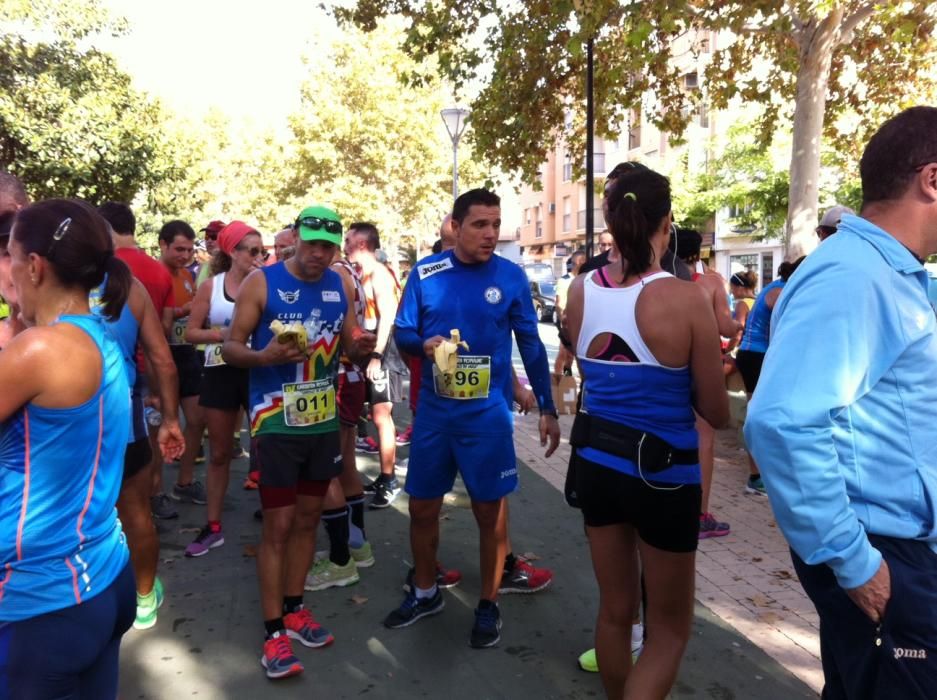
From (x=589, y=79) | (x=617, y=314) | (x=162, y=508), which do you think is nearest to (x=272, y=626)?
(x=617, y=314)

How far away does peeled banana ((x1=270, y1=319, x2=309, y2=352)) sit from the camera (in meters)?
3.40

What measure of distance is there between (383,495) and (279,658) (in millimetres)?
2624

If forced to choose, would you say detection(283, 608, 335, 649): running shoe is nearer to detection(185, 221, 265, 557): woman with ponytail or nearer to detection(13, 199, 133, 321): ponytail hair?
detection(185, 221, 265, 557): woman with ponytail

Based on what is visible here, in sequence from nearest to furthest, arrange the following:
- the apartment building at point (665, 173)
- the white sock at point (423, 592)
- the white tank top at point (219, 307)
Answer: the white sock at point (423, 592) < the white tank top at point (219, 307) < the apartment building at point (665, 173)

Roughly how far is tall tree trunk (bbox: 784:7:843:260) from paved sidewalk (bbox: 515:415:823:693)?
12.6 feet

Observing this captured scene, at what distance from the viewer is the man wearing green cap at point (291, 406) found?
3.48 m

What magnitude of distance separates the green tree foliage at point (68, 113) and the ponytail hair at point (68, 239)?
1411cm

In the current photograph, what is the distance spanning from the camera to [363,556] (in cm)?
480

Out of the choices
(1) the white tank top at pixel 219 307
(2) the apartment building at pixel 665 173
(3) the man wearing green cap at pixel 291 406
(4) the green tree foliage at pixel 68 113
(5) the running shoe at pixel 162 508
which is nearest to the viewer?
(3) the man wearing green cap at pixel 291 406

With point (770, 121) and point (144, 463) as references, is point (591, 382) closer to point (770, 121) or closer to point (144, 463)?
point (144, 463)

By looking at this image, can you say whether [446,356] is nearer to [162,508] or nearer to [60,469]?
[60,469]

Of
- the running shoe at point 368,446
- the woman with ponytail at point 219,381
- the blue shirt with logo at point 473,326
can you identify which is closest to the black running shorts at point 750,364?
the blue shirt with logo at point 473,326

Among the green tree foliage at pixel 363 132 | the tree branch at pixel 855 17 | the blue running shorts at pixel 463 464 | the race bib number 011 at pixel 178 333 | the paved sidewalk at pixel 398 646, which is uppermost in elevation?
the green tree foliage at pixel 363 132

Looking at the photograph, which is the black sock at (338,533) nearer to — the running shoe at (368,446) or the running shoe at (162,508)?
the running shoe at (162,508)
